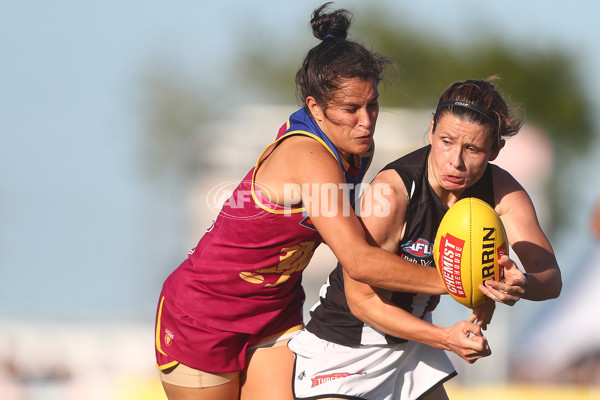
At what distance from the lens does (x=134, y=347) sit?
29.0 feet

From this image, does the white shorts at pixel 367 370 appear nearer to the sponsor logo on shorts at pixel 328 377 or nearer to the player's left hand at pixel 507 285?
the sponsor logo on shorts at pixel 328 377

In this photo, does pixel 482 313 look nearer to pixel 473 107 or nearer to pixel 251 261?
pixel 473 107

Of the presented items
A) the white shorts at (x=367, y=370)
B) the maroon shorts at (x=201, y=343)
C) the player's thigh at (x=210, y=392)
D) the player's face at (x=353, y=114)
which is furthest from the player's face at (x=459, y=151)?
the player's thigh at (x=210, y=392)

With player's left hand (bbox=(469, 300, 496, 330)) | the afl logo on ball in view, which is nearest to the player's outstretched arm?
player's left hand (bbox=(469, 300, 496, 330))

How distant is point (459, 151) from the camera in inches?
127

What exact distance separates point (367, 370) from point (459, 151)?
101 centimetres

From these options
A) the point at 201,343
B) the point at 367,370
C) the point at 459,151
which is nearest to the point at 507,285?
the point at 459,151

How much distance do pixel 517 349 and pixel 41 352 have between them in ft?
17.9

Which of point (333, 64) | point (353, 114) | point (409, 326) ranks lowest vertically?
point (409, 326)

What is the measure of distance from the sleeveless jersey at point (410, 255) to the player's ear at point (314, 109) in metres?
0.38

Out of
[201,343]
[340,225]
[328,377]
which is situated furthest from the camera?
[201,343]

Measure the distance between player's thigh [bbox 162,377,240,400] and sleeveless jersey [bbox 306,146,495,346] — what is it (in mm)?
482

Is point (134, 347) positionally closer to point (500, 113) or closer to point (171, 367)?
point (171, 367)

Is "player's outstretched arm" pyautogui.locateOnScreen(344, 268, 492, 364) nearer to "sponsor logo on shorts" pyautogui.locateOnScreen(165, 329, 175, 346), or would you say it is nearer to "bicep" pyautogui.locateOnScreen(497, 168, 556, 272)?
"bicep" pyautogui.locateOnScreen(497, 168, 556, 272)
